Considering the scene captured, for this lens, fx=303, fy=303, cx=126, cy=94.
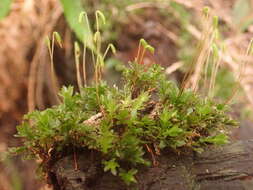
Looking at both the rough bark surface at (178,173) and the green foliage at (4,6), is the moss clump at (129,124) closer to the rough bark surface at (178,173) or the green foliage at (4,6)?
the rough bark surface at (178,173)

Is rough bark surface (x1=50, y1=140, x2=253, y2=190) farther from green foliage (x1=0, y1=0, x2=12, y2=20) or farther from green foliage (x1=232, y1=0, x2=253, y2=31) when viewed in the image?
green foliage (x1=232, y1=0, x2=253, y2=31)

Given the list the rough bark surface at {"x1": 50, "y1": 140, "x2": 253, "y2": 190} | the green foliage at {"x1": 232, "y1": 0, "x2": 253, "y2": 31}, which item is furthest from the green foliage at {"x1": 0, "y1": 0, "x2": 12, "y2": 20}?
the green foliage at {"x1": 232, "y1": 0, "x2": 253, "y2": 31}

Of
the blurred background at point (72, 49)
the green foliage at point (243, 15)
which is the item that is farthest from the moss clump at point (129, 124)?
the green foliage at point (243, 15)

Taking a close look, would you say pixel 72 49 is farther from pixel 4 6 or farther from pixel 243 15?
pixel 243 15

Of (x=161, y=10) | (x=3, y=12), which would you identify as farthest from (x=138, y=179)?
(x=161, y=10)

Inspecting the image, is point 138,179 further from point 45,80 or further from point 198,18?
point 198,18

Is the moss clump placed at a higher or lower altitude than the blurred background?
lower
